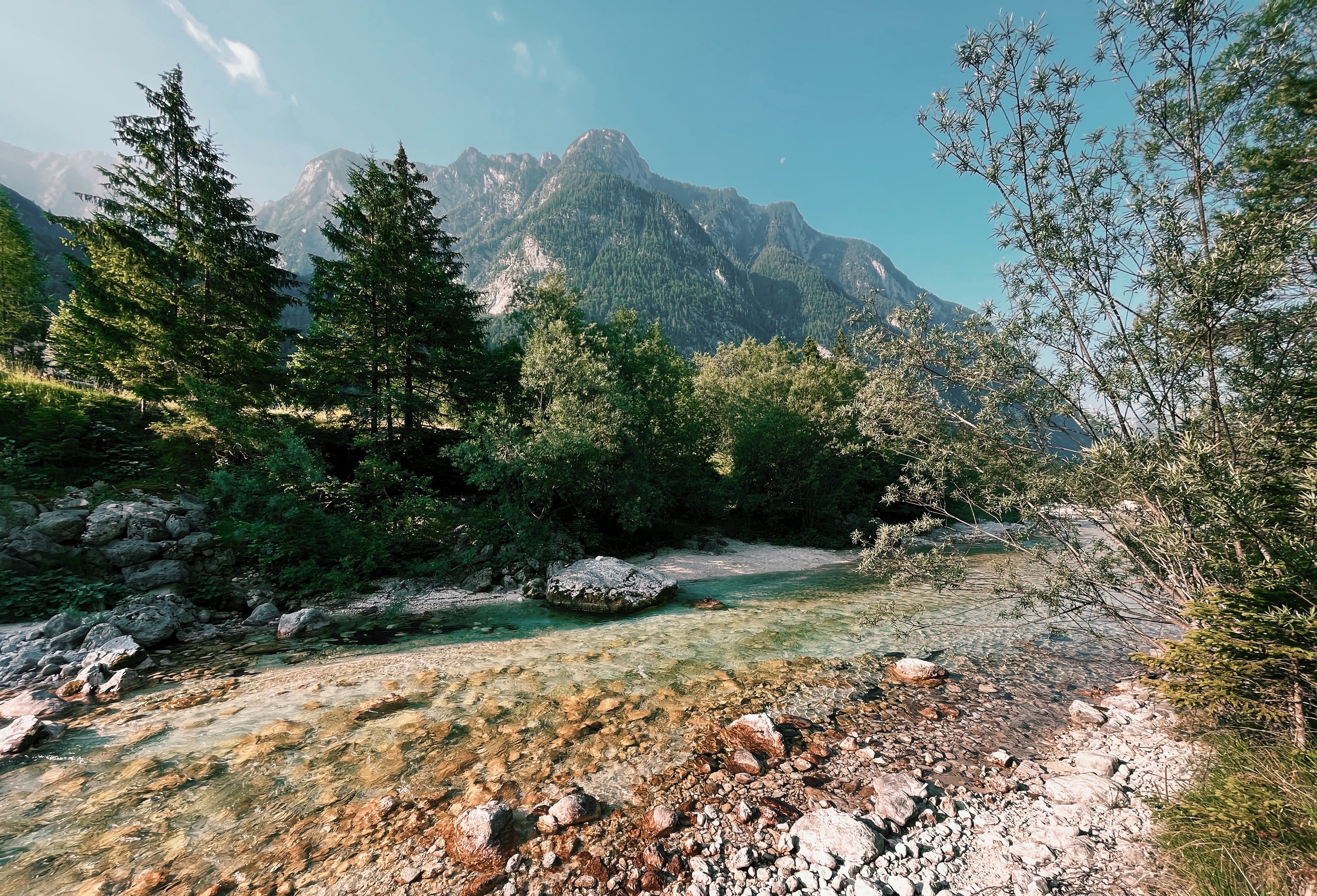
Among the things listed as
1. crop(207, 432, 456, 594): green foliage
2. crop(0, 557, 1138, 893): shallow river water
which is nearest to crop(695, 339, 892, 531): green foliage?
crop(0, 557, 1138, 893): shallow river water

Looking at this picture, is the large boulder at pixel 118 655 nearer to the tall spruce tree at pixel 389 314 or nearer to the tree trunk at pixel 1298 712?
the tall spruce tree at pixel 389 314

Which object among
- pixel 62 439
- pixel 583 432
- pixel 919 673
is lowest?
pixel 919 673

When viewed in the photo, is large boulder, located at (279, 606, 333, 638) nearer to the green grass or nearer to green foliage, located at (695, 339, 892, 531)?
the green grass

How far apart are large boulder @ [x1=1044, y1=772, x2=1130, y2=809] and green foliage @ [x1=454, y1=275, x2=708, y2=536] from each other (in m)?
14.4

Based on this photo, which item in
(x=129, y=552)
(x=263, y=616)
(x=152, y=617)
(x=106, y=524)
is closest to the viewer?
(x=152, y=617)

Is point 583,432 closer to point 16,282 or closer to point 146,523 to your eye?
point 146,523

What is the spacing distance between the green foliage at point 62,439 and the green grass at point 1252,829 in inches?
885

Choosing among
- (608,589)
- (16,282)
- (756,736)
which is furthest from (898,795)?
(16,282)

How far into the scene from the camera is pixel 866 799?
5.17 metres

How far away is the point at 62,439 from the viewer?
12797mm

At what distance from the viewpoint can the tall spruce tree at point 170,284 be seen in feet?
48.3

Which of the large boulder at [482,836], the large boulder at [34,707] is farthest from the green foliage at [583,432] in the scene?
the large boulder at [482,836]

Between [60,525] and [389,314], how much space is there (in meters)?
11.3

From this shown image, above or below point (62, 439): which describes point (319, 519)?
below
